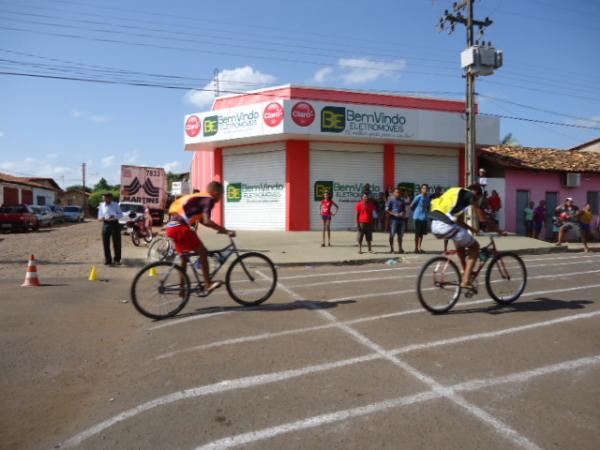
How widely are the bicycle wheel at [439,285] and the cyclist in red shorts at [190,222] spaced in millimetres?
2631

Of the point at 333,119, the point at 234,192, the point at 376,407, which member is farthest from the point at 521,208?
the point at 376,407

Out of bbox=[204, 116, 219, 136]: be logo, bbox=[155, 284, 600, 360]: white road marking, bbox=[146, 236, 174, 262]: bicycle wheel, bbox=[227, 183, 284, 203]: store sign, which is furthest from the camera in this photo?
bbox=[227, 183, 284, 203]: store sign

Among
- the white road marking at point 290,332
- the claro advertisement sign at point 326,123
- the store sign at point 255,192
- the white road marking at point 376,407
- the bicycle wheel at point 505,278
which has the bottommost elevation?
the white road marking at point 376,407

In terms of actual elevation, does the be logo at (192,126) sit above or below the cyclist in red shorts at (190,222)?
above

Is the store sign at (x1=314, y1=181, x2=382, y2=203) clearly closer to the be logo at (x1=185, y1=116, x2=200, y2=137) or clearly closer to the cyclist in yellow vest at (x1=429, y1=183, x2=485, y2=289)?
the be logo at (x1=185, y1=116, x2=200, y2=137)

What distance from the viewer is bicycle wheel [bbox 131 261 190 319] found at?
5836mm

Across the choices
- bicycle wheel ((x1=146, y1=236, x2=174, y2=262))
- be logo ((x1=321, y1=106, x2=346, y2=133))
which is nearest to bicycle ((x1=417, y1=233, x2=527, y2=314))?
bicycle wheel ((x1=146, y1=236, x2=174, y2=262))

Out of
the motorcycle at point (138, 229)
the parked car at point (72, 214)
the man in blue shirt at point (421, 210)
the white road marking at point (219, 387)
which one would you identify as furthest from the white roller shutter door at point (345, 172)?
the parked car at point (72, 214)

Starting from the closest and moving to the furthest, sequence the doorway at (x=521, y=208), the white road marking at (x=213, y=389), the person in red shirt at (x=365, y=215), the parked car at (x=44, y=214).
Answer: the white road marking at (x=213, y=389) < the person in red shirt at (x=365, y=215) < the doorway at (x=521, y=208) < the parked car at (x=44, y=214)

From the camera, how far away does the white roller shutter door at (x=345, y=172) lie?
19.7 metres

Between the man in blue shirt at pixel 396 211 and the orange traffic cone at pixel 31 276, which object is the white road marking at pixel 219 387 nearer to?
the orange traffic cone at pixel 31 276

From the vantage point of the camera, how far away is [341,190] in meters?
20.0

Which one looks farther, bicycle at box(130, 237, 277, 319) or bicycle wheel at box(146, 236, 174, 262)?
bicycle wheel at box(146, 236, 174, 262)

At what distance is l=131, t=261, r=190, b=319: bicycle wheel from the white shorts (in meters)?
3.46
